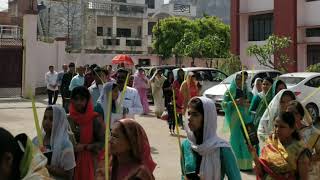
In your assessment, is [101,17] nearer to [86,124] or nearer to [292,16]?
[292,16]

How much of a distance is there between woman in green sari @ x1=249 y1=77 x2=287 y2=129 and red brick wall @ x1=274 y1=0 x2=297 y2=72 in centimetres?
2283

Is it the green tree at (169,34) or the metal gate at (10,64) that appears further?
the green tree at (169,34)

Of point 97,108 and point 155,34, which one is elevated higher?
point 155,34

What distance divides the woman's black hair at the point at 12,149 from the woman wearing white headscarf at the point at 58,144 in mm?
1681

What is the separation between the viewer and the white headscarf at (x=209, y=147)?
3.60 metres

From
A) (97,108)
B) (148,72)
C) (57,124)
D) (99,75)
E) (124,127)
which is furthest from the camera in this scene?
(148,72)

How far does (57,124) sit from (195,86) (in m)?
8.51

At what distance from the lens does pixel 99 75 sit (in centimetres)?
859

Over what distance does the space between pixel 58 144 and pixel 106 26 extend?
46345mm

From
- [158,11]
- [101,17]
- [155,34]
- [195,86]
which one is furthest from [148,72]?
[158,11]

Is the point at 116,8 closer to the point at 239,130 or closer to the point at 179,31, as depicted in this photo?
the point at 179,31

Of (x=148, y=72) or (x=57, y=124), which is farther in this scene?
(x=148, y=72)

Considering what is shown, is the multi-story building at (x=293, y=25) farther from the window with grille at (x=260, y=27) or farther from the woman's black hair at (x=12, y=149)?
the woman's black hair at (x=12, y=149)

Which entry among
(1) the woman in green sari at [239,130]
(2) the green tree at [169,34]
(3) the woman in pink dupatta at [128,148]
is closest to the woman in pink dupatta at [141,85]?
(1) the woman in green sari at [239,130]
